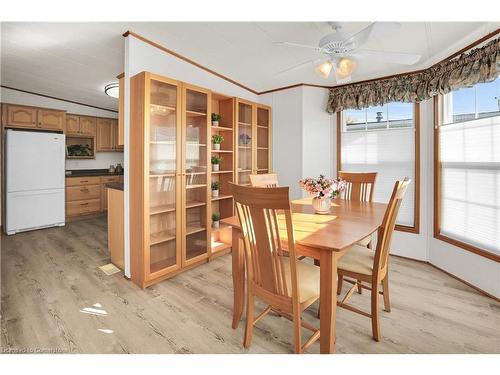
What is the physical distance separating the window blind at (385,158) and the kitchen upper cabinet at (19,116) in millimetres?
5278

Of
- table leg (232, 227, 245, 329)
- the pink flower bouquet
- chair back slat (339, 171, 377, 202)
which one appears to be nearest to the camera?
table leg (232, 227, 245, 329)

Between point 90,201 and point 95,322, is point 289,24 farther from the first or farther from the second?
point 90,201

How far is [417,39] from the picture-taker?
2541 mm

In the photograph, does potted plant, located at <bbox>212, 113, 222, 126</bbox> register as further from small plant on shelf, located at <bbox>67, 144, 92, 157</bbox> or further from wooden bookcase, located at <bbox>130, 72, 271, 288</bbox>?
small plant on shelf, located at <bbox>67, 144, 92, 157</bbox>

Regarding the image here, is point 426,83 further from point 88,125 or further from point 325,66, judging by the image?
point 88,125

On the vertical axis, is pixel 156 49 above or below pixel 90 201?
above

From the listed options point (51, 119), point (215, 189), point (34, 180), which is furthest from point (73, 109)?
point (215, 189)

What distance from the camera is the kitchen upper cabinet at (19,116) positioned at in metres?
4.23

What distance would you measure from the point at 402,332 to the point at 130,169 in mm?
2707

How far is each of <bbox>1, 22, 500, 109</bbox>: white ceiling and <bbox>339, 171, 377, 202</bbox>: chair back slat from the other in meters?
1.37

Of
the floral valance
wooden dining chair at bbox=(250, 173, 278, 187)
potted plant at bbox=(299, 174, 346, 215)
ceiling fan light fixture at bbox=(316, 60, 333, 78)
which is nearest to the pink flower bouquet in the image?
potted plant at bbox=(299, 174, 346, 215)

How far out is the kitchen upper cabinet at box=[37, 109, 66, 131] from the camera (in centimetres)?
458
